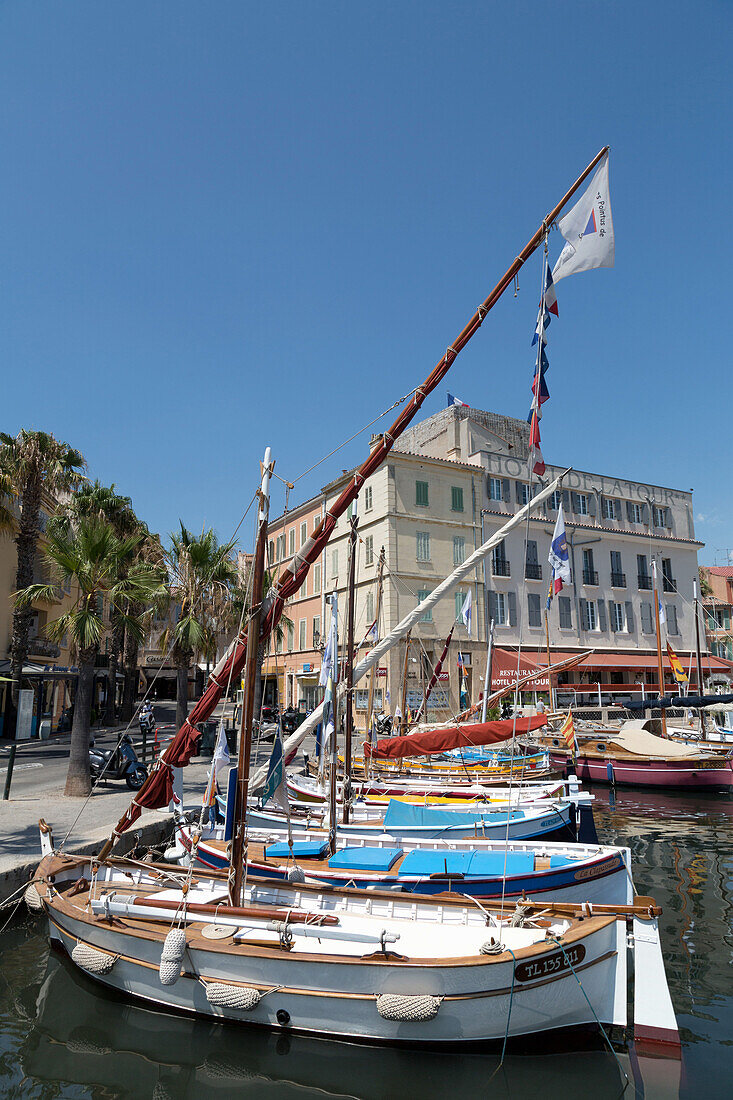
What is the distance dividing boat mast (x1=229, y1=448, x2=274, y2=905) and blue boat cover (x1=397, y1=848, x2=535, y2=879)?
8.52 feet

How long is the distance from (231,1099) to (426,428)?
47.4 metres

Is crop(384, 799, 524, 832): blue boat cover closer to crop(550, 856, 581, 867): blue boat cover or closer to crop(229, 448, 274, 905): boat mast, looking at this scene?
crop(550, 856, 581, 867): blue boat cover

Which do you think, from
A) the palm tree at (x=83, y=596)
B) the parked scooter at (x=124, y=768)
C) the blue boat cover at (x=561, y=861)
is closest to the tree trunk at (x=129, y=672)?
the parked scooter at (x=124, y=768)

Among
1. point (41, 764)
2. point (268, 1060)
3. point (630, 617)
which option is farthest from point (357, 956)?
point (630, 617)

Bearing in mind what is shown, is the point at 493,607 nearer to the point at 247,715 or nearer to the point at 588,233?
the point at 588,233

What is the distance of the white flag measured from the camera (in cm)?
1165

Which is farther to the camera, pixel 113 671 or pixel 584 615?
pixel 584 615

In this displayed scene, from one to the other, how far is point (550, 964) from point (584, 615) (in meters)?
41.7

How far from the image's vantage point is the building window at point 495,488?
4559cm

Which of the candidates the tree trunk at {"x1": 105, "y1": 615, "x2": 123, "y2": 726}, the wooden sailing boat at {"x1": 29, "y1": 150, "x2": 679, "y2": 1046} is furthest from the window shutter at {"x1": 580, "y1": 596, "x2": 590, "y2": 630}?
the wooden sailing boat at {"x1": 29, "y1": 150, "x2": 679, "y2": 1046}

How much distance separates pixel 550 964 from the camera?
723 centimetres

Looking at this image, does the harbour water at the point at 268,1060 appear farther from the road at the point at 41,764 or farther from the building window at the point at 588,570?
the building window at the point at 588,570

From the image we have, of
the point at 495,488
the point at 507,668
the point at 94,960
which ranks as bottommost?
the point at 94,960

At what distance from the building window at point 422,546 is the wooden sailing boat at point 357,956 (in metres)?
32.6
